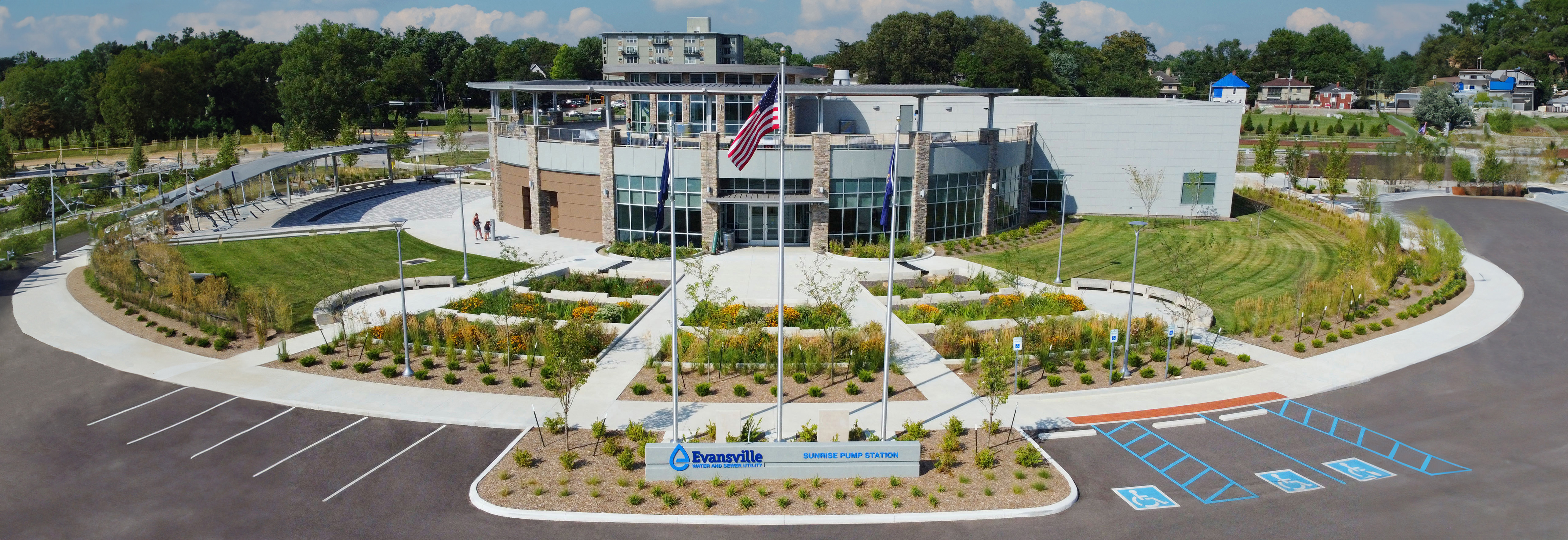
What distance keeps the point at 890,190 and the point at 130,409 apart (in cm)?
2219

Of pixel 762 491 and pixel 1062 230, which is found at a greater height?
pixel 1062 230

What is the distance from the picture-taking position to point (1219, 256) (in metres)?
43.4

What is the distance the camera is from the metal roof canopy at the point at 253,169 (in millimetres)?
48688

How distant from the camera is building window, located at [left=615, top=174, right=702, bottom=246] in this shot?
42.4m

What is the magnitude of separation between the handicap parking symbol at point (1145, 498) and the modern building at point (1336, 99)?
137 metres

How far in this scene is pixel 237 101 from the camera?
109562 millimetres

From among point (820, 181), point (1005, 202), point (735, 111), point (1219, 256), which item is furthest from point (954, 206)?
point (735, 111)

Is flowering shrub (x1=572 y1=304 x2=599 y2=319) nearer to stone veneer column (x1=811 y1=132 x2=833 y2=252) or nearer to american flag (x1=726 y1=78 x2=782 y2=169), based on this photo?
american flag (x1=726 y1=78 x2=782 y2=169)

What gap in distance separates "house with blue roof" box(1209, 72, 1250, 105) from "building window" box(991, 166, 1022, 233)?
95349 mm

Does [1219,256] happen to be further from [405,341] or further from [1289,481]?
[405,341]

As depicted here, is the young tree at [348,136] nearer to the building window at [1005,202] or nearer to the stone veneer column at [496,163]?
the stone veneer column at [496,163]

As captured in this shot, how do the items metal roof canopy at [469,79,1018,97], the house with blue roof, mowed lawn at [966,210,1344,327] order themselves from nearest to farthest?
mowed lawn at [966,210,1344,327] < metal roof canopy at [469,79,1018,97] < the house with blue roof

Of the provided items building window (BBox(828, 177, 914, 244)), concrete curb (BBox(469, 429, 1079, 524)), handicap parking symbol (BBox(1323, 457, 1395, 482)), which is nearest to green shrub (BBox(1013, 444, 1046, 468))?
concrete curb (BBox(469, 429, 1079, 524))

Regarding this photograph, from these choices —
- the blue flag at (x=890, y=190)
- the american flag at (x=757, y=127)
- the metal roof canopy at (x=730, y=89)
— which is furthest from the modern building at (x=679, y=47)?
the american flag at (x=757, y=127)
